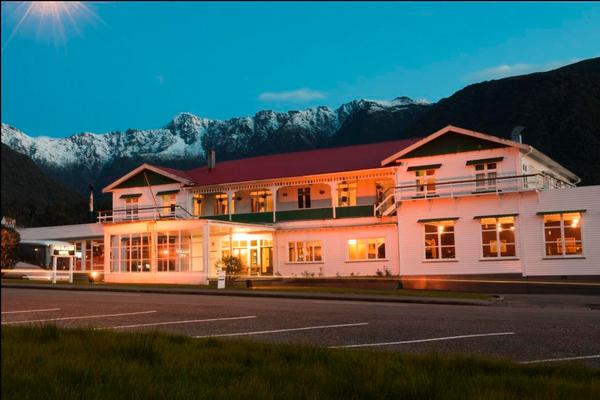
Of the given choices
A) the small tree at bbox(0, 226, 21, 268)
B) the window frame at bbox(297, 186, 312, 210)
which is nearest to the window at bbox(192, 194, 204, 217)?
the window frame at bbox(297, 186, 312, 210)

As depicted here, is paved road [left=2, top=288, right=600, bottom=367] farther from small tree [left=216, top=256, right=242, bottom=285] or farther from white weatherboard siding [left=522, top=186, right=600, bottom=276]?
small tree [left=216, top=256, right=242, bottom=285]

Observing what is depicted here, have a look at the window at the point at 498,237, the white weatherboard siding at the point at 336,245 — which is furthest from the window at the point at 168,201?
the window at the point at 498,237

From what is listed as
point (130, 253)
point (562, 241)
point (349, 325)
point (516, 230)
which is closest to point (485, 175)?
point (516, 230)

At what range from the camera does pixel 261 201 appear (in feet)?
148

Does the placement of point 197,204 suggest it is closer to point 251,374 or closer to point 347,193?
point 347,193

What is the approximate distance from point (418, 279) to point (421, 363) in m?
28.7

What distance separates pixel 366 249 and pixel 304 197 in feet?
20.9

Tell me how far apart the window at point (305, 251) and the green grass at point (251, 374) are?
1277 inches

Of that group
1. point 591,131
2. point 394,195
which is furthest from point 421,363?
point 591,131

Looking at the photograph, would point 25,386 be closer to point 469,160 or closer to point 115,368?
point 115,368

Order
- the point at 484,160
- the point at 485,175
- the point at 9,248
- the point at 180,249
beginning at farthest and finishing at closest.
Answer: the point at 9,248
the point at 180,249
the point at 485,175
the point at 484,160

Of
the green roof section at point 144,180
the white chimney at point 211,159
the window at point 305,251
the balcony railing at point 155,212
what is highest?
the white chimney at point 211,159

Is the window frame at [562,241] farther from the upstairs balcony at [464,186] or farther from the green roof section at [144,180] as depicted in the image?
the green roof section at [144,180]

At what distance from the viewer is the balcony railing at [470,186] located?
34.7 meters
